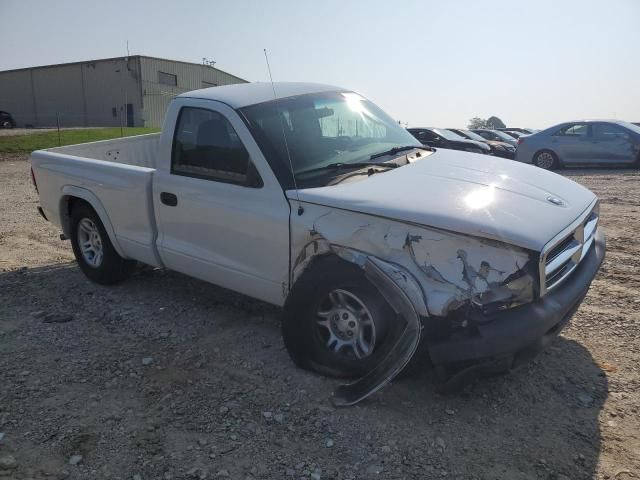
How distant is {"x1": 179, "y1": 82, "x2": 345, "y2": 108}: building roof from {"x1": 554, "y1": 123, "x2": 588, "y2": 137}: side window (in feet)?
39.8

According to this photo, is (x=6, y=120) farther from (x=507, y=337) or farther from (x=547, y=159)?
(x=507, y=337)

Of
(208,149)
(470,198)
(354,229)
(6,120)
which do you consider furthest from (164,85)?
(470,198)

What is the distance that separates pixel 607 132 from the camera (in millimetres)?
14641

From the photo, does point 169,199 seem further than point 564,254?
Yes

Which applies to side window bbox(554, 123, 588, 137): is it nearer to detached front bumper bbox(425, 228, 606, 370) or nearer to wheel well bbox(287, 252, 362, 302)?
detached front bumper bbox(425, 228, 606, 370)

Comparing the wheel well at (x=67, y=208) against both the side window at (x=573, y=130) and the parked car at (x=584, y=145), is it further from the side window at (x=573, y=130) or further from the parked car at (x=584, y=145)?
the side window at (x=573, y=130)

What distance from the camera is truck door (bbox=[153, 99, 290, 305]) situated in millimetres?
3748

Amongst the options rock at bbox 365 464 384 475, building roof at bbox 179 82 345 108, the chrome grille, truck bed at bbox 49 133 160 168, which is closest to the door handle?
building roof at bbox 179 82 345 108

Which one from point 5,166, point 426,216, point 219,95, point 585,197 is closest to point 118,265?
point 219,95

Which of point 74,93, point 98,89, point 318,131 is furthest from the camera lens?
point 74,93

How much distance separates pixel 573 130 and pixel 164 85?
39.4 metres

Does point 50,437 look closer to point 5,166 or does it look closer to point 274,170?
point 274,170

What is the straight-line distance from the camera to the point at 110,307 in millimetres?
5023

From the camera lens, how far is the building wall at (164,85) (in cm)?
4544
